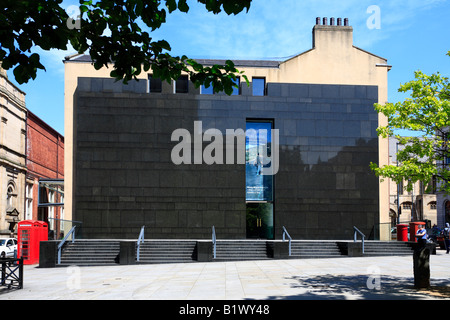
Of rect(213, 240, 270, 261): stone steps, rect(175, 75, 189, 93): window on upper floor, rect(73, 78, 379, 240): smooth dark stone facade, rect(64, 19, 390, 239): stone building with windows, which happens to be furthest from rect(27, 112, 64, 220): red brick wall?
rect(213, 240, 270, 261): stone steps

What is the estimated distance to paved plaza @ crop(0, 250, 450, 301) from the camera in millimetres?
11055

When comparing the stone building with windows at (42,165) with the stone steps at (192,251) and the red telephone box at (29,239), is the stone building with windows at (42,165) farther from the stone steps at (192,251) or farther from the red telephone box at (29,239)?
the stone steps at (192,251)

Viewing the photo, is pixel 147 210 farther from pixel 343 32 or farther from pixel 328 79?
pixel 343 32

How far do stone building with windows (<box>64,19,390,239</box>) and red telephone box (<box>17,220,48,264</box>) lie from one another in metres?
4.19

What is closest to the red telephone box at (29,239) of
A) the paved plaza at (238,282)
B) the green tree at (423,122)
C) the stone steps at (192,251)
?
the stone steps at (192,251)

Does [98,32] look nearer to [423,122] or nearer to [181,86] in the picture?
[423,122]

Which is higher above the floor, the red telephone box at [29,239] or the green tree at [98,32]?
the green tree at [98,32]

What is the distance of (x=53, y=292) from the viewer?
1209cm

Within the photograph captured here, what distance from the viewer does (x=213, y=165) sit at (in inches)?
1096

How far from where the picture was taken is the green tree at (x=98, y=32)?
221 inches

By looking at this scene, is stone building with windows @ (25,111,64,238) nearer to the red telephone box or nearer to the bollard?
the red telephone box

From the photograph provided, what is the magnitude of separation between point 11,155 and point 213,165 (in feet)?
85.4

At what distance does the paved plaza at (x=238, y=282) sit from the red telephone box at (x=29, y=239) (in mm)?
2574

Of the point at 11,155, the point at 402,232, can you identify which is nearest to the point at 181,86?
the point at 402,232
